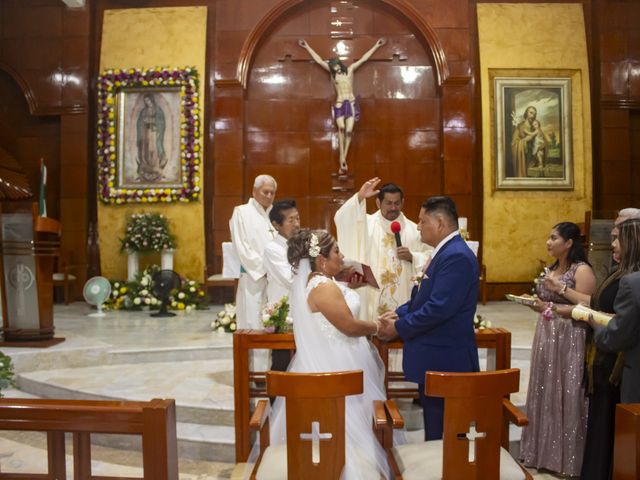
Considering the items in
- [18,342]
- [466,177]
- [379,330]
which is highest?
[466,177]

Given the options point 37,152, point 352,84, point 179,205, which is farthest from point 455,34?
point 37,152

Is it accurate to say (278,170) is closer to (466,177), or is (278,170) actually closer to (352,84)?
(352,84)

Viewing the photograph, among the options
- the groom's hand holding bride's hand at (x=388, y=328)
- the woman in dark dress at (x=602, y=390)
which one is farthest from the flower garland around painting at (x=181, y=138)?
the woman in dark dress at (x=602, y=390)

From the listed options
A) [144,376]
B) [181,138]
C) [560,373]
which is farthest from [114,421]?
[181,138]

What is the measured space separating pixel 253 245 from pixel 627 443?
→ 465 centimetres

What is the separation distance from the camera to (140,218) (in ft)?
32.8

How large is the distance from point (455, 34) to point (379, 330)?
7.81 meters

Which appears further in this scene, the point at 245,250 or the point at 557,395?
the point at 245,250

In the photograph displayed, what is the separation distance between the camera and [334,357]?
343 centimetres

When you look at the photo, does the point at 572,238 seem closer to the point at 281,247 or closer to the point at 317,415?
the point at 281,247

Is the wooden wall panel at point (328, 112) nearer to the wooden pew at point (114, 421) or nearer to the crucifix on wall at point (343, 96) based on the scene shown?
the crucifix on wall at point (343, 96)

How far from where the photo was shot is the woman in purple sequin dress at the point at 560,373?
3.88 metres

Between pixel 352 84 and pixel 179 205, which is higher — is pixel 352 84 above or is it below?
above

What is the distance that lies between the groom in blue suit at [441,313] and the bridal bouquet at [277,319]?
3.91 feet
